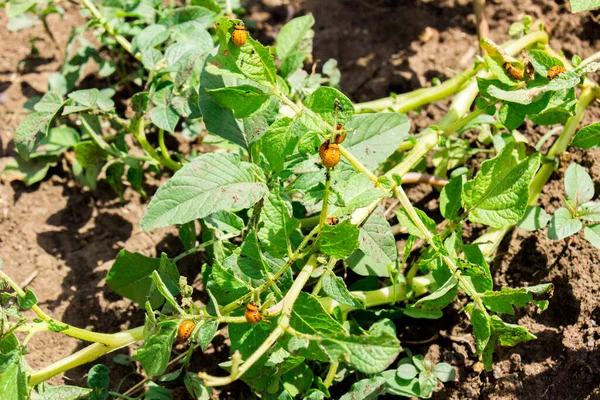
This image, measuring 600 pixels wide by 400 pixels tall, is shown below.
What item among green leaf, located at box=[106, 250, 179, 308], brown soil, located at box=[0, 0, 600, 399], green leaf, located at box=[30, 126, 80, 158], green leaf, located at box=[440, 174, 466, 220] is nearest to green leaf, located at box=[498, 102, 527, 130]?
green leaf, located at box=[440, 174, 466, 220]

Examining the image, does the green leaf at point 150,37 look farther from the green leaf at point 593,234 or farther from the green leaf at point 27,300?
the green leaf at point 593,234

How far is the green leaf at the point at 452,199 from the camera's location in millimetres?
1765

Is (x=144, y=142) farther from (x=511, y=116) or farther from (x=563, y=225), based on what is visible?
(x=563, y=225)

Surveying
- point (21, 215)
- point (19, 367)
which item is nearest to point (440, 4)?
Result: point (21, 215)

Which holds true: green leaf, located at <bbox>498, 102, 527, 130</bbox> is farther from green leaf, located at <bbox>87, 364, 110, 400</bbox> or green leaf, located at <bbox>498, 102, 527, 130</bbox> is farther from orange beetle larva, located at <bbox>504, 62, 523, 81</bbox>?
green leaf, located at <bbox>87, 364, 110, 400</bbox>

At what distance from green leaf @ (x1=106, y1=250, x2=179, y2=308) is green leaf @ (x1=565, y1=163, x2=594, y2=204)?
1.21 metres

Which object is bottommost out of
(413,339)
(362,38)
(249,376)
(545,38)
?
(413,339)

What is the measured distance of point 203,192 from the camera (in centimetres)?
149

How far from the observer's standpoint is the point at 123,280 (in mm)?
1923

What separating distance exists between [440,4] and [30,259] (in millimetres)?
1944

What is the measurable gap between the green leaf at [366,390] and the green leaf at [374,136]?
0.58 m

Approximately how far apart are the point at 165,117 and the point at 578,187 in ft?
4.00

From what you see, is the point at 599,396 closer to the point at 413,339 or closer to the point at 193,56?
the point at 413,339

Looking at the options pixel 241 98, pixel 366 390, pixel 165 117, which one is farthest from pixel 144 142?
pixel 366 390
